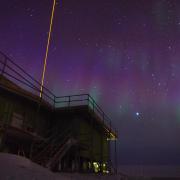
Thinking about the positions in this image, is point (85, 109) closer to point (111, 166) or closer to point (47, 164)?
point (47, 164)

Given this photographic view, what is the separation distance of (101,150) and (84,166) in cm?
427

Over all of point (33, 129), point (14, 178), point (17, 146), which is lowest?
point (14, 178)

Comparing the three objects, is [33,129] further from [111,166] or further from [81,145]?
[111,166]

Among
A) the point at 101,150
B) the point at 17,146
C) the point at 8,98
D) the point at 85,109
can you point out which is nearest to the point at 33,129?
the point at 17,146

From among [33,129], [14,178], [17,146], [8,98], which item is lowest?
[14,178]

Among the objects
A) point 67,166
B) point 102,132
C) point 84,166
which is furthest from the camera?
point 102,132

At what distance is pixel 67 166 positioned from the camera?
23.3 meters

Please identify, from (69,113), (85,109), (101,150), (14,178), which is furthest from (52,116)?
(14,178)

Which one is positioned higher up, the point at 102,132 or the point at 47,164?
the point at 102,132

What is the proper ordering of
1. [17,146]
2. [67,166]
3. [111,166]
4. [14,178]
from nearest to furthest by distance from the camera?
[14,178] → [17,146] → [67,166] → [111,166]

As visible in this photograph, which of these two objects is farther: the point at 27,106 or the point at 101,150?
the point at 101,150

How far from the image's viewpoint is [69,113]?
23656 mm

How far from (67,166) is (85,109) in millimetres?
5869

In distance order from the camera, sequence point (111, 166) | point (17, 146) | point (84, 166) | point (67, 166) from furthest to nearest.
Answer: point (111, 166), point (84, 166), point (67, 166), point (17, 146)
